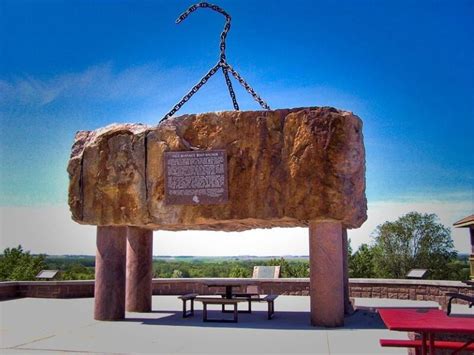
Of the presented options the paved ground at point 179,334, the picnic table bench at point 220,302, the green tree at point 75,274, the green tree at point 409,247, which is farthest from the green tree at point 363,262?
the picnic table bench at point 220,302

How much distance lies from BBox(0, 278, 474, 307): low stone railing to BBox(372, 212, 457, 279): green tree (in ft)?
72.6

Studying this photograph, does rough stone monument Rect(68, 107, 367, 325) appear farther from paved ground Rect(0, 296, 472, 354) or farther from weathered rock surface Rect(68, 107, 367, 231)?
paved ground Rect(0, 296, 472, 354)

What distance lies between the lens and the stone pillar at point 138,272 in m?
12.9

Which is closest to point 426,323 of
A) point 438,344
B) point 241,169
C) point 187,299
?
point 438,344

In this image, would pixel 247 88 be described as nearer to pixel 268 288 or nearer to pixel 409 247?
pixel 268 288

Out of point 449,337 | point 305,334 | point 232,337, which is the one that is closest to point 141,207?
point 232,337

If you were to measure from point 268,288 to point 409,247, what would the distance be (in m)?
24.3

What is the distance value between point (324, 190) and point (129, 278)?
5761mm

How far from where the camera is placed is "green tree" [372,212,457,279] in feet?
123

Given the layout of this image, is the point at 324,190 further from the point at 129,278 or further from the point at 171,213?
the point at 129,278

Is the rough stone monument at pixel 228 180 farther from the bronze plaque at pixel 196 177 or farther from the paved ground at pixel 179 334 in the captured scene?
the paved ground at pixel 179 334

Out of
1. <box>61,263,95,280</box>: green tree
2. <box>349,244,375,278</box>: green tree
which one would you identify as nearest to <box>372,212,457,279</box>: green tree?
<box>349,244,375,278</box>: green tree

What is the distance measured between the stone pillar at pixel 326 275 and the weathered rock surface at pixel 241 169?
0.37m

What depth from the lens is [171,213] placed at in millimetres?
10875
